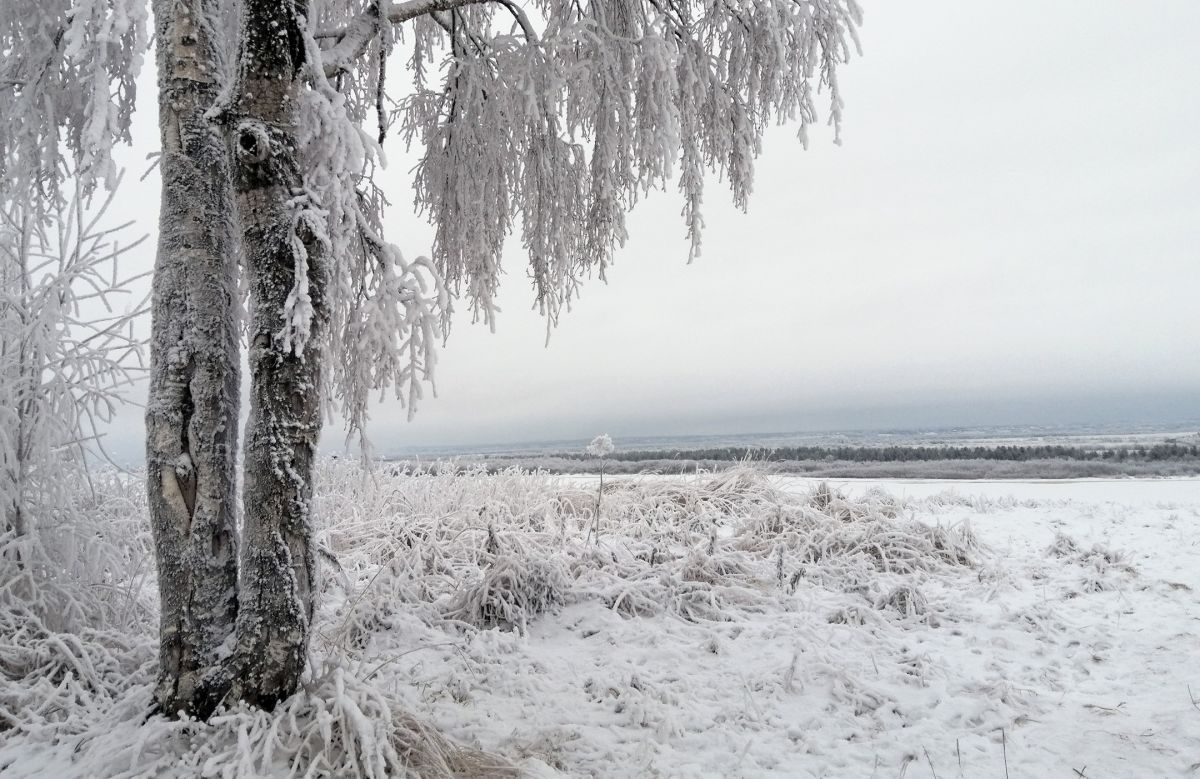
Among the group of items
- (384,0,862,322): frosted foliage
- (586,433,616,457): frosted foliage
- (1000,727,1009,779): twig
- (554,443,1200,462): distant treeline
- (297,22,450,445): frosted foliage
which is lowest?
(554,443,1200,462): distant treeline

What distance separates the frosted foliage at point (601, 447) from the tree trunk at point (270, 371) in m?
4.10

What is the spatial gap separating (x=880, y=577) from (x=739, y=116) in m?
3.67

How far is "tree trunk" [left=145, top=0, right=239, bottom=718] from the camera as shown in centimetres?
223

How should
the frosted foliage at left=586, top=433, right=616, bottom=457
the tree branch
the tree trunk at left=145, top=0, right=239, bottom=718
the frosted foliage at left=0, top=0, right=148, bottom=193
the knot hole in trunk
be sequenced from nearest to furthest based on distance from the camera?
the knot hole in trunk < the tree trunk at left=145, top=0, right=239, bottom=718 < the tree branch < the frosted foliage at left=0, top=0, right=148, bottom=193 < the frosted foliage at left=586, top=433, right=616, bottom=457

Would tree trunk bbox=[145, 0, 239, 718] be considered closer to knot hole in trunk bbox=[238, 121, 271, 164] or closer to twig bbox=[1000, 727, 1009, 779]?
knot hole in trunk bbox=[238, 121, 271, 164]

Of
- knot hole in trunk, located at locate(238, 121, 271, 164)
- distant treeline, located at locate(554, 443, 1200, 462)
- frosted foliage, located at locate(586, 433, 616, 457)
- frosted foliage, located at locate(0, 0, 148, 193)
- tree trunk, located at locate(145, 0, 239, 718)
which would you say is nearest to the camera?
knot hole in trunk, located at locate(238, 121, 271, 164)

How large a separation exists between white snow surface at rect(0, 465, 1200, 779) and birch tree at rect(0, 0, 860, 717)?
1.61 ft

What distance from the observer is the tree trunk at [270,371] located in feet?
7.02

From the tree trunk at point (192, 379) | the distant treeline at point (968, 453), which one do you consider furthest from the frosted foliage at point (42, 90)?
the distant treeline at point (968, 453)

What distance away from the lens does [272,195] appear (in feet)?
7.07

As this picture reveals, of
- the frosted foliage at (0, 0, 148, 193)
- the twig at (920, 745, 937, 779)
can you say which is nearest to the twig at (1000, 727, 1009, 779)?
the twig at (920, 745, 937, 779)

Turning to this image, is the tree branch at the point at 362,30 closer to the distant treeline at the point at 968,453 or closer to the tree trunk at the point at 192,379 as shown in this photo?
the tree trunk at the point at 192,379

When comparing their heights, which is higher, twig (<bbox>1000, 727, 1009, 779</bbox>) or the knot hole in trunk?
the knot hole in trunk

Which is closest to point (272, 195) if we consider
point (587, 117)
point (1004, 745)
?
point (587, 117)
